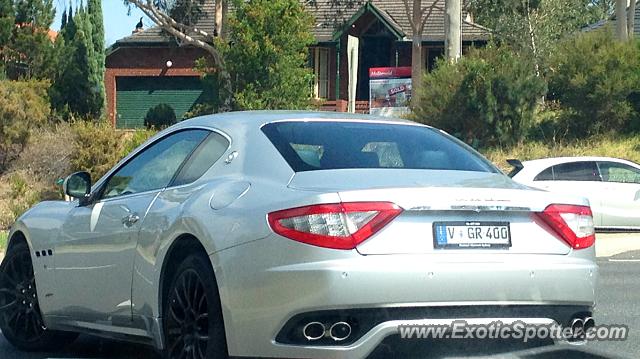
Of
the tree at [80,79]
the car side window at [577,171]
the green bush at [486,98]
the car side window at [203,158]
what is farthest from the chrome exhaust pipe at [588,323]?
the tree at [80,79]

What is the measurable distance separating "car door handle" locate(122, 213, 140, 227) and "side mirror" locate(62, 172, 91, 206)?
82 cm

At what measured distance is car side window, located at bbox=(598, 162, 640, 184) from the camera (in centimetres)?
1931

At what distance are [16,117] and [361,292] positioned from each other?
24.9 meters

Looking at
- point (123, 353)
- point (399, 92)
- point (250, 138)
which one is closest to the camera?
point (250, 138)

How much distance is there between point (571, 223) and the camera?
19.3ft

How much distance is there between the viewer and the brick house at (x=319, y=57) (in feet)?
143

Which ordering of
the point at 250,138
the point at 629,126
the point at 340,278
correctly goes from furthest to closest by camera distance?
the point at 629,126, the point at 250,138, the point at 340,278

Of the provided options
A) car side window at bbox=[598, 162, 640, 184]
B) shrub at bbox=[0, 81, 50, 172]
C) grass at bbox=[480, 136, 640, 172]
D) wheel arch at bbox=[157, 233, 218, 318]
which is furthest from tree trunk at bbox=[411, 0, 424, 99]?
wheel arch at bbox=[157, 233, 218, 318]

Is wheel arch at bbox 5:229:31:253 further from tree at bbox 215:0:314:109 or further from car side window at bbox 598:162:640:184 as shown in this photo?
tree at bbox 215:0:314:109

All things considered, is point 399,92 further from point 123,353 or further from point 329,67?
point 123,353

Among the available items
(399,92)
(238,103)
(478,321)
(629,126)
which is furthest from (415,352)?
(399,92)

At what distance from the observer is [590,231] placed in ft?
19.7

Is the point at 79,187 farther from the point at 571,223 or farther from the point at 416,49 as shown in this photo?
the point at 416,49

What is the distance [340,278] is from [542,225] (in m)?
1.20
